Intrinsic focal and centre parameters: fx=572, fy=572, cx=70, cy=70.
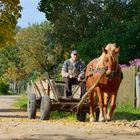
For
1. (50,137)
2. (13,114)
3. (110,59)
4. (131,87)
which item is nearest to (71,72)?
(110,59)

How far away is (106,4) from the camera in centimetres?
4284

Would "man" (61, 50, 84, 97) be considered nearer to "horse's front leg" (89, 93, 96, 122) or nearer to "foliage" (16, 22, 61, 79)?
"horse's front leg" (89, 93, 96, 122)

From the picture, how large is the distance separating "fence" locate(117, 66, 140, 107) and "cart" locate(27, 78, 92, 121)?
7249 millimetres

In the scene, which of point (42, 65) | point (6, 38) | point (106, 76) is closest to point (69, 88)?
point (106, 76)

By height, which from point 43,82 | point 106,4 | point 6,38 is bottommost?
point 43,82

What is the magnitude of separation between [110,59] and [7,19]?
17.1 meters

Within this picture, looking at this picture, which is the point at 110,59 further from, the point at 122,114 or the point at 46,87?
the point at 122,114

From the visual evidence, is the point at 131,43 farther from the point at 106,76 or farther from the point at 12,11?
the point at 106,76

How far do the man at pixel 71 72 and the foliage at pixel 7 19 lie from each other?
1420 cm

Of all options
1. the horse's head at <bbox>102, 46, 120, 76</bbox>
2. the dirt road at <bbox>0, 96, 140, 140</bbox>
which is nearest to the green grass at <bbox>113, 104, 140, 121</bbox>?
the horse's head at <bbox>102, 46, 120, 76</bbox>

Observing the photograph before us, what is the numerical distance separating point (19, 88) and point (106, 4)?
7966 cm

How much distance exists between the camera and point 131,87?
26.4 metres

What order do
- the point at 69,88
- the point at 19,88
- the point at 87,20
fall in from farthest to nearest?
the point at 19,88 → the point at 87,20 → the point at 69,88

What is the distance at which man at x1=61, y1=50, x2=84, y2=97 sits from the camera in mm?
18500
